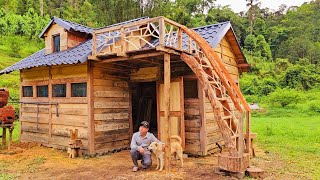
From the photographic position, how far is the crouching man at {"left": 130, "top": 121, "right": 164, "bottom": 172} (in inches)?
269

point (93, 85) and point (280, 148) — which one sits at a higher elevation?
point (93, 85)

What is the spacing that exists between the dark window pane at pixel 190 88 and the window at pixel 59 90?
411 cm

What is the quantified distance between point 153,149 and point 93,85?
3162mm

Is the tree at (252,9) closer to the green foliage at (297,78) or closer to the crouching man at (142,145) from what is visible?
the green foliage at (297,78)

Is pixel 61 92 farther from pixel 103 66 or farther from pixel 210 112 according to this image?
pixel 210 112

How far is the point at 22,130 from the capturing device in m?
11.2

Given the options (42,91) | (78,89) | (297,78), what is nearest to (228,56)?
(78,89)

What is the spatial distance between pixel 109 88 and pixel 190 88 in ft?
8.79

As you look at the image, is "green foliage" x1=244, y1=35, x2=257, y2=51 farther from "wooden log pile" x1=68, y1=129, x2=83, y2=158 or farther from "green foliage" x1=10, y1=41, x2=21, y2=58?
"wooden log pile" x1=68, y1=129, x2=83, y2=158

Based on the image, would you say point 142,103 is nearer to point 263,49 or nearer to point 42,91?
point 42,91

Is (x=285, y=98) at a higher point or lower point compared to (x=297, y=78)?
lower

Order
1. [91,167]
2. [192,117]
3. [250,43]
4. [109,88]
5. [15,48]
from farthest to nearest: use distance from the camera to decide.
Result: [250,43] < [15,48] < [109,88] < [192,117] < [91,167]

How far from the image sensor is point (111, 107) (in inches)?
364

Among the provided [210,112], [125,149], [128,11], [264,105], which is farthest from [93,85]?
[264,105]
